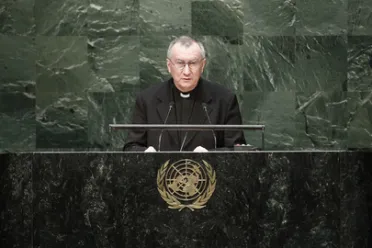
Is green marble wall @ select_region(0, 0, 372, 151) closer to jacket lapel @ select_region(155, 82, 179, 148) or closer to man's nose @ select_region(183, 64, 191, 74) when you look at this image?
jacket lapel @ select_region(155, 82, 179, 148)

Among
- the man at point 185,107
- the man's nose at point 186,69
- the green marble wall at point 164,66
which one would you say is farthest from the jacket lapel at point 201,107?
the green marble wall at point 164,66

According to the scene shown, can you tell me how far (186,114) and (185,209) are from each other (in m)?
1.81

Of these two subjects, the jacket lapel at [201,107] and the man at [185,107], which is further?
the jacket lapel at [201,107]

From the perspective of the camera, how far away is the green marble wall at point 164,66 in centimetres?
786

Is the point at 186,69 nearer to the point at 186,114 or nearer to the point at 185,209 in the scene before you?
the point at 186,114

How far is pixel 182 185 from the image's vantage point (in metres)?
4.59

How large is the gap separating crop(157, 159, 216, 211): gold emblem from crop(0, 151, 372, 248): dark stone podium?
0.04 m

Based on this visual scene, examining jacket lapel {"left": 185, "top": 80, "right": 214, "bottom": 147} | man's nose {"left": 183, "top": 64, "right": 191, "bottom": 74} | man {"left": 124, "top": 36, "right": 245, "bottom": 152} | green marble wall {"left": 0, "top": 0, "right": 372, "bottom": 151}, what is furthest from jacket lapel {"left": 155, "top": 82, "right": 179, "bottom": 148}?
green marble wall {"left": 0, "top": 0, "right": 372, "bottom": 151}

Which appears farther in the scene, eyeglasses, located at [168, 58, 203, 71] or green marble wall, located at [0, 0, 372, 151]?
green marble wall, located at [0, 0, 372, 151]

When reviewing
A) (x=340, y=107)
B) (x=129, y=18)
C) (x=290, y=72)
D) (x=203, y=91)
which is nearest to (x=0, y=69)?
(x=129, y=18)

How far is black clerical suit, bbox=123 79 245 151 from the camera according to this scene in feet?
19.7

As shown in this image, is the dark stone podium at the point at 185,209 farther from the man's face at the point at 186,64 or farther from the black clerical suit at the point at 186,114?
the man's face at the point at 186,64

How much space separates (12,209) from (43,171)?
0.29m

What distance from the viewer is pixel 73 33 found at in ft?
25.8
